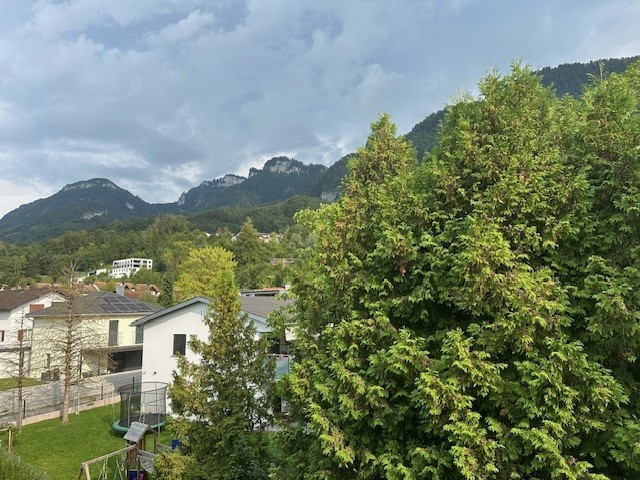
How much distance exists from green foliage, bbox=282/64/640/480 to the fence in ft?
66.8

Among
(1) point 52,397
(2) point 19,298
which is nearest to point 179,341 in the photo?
(1) point 52,397

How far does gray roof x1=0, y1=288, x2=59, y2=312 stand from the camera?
1711 inches

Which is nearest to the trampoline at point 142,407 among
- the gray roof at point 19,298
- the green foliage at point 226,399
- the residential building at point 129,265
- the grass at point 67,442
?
the grass at point 67,442

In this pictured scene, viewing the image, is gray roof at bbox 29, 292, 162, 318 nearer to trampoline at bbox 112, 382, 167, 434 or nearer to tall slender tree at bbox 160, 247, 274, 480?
trampoline at bbox 112, 382, 167, 434

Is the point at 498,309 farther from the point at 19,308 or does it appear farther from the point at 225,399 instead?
the point at 19,308

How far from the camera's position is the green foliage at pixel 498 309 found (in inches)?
231

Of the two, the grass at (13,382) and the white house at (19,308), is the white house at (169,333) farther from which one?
the white house at (19,308)

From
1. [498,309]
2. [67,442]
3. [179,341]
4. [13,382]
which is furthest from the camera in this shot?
[13,382]

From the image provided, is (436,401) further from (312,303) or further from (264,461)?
(264,461)

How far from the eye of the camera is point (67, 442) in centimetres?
2005

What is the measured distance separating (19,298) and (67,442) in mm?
31329

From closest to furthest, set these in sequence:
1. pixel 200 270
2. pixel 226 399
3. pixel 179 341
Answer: pixel 226 399 < pixel 179 341 < pixel 200 270

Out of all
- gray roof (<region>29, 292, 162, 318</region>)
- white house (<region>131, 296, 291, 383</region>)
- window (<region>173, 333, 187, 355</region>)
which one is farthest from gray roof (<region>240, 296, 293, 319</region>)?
gray roof (<region>29, 292, 162, 318</region>)

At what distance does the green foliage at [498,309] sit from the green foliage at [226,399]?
3.97 meters
